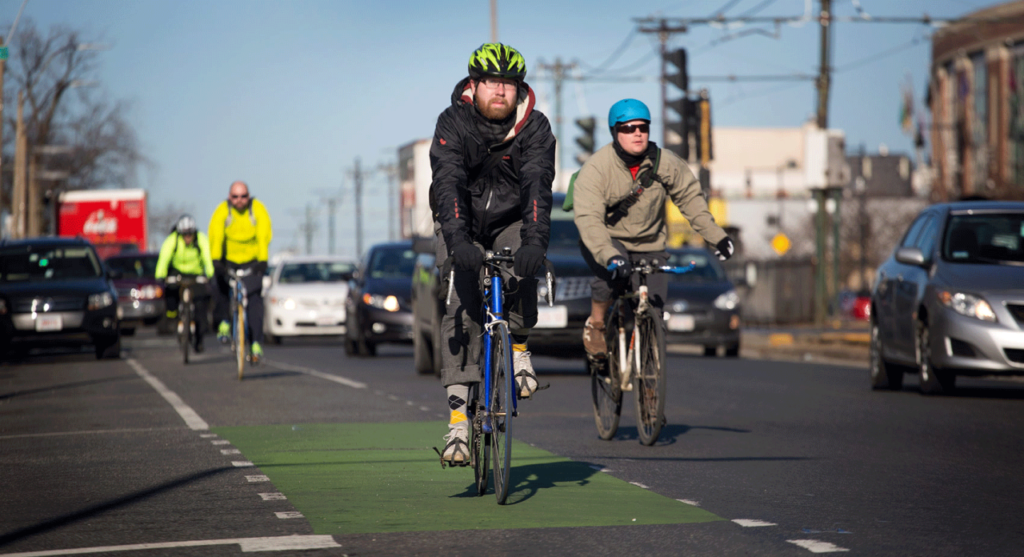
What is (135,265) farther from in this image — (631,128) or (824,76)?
(631,128)

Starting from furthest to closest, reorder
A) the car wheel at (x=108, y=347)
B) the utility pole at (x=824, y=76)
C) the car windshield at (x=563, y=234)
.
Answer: the utility pole at (x=824, y=76) → the car wheel at (x=108, y=347) → the car windshield at (x=563, y=234)

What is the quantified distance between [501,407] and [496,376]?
0.43ft

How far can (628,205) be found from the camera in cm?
816

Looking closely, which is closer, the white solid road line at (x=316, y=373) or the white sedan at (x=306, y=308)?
the white solid road line at (x=316, y=373)

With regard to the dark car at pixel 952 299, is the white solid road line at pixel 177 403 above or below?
below

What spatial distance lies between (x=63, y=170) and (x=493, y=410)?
7139 centimetres

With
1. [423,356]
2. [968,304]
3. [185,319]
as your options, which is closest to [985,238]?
[968,304]

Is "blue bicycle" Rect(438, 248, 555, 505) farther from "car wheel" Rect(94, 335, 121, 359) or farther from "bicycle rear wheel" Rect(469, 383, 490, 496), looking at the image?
"car wheel" Rect(94, 335, 121, 359)

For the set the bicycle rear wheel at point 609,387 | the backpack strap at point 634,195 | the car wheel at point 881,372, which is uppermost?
the backpack strap at point 634,195

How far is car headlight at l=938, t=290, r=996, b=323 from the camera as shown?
35.6 ft

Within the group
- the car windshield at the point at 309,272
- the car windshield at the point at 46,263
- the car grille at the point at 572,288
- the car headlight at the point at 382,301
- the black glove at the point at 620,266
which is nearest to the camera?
the black glove at the point at 620,266

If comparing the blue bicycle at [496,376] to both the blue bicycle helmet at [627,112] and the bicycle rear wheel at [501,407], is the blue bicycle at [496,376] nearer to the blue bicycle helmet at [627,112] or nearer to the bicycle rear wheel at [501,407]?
the bicycle rear wheel at [501,407]

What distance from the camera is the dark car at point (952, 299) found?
10773 millimetres

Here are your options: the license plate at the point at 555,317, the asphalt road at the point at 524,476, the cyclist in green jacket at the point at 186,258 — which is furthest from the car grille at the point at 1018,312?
the cyclist in green jacket at the point at 186,258
